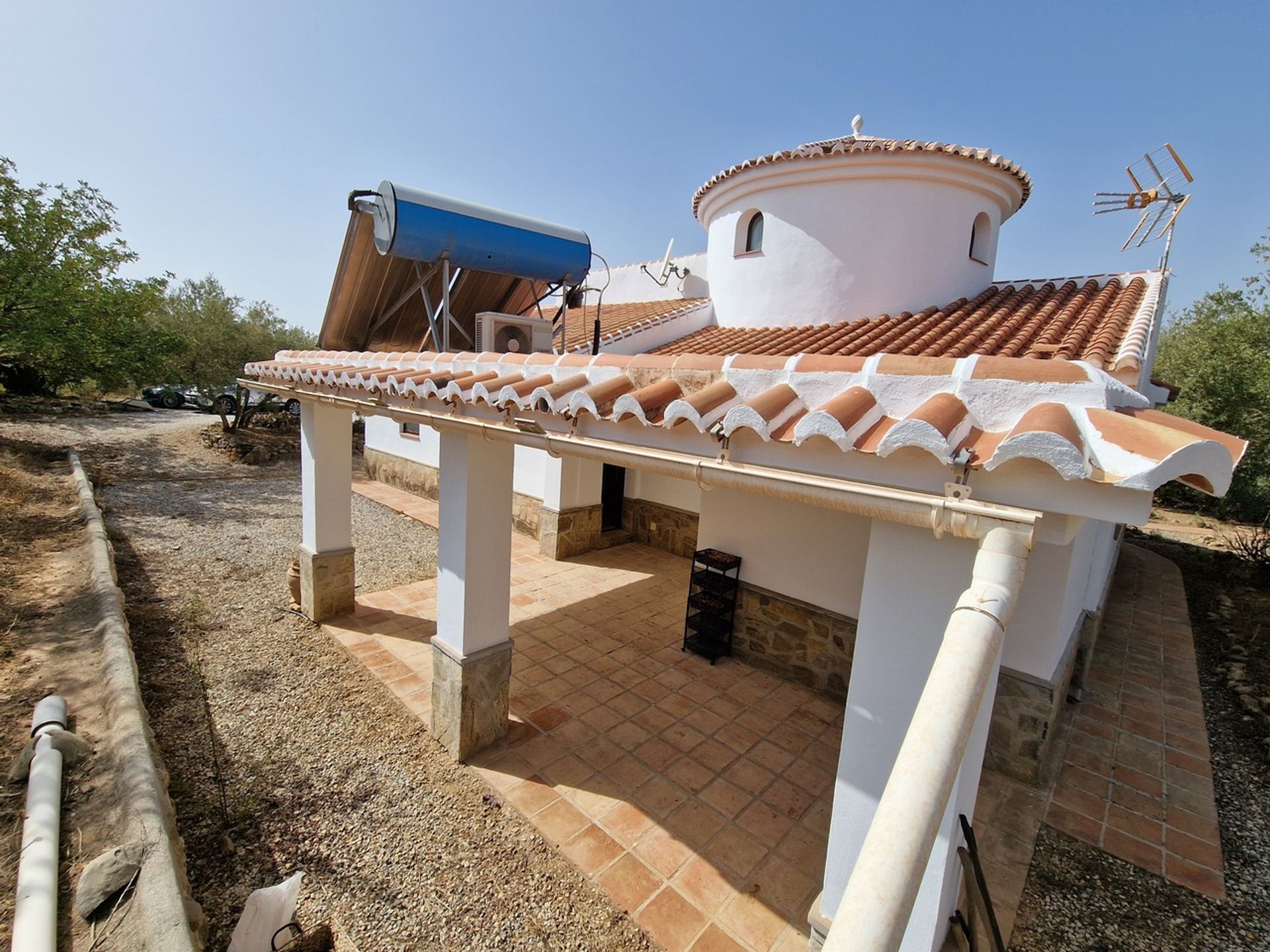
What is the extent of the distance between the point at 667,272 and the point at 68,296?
15.4m

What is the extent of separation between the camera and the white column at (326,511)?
7242 millimetres

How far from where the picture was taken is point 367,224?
290 inches

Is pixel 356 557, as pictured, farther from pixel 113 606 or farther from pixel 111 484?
pixel 111 484

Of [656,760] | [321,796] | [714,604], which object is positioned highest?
[714,604]

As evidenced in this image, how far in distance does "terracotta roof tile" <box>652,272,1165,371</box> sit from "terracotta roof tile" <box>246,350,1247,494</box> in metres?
2.02

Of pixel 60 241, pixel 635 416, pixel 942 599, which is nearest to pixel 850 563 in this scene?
pixel 942 599

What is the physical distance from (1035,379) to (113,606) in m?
9.88

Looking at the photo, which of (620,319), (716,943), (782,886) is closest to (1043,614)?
(782,886)

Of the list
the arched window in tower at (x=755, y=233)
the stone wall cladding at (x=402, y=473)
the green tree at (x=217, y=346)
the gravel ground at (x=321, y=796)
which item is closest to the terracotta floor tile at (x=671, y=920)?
the gravel ground at (x=321, y=796)

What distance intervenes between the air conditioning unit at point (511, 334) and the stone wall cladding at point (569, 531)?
380 centimetres

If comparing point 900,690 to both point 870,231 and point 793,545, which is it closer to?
point 793,545

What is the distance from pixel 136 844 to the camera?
3613mm

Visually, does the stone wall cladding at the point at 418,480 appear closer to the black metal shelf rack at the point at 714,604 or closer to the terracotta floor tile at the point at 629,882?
the black metal shelf rack at the point at 714,604

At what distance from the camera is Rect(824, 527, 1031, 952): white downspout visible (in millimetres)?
1165
